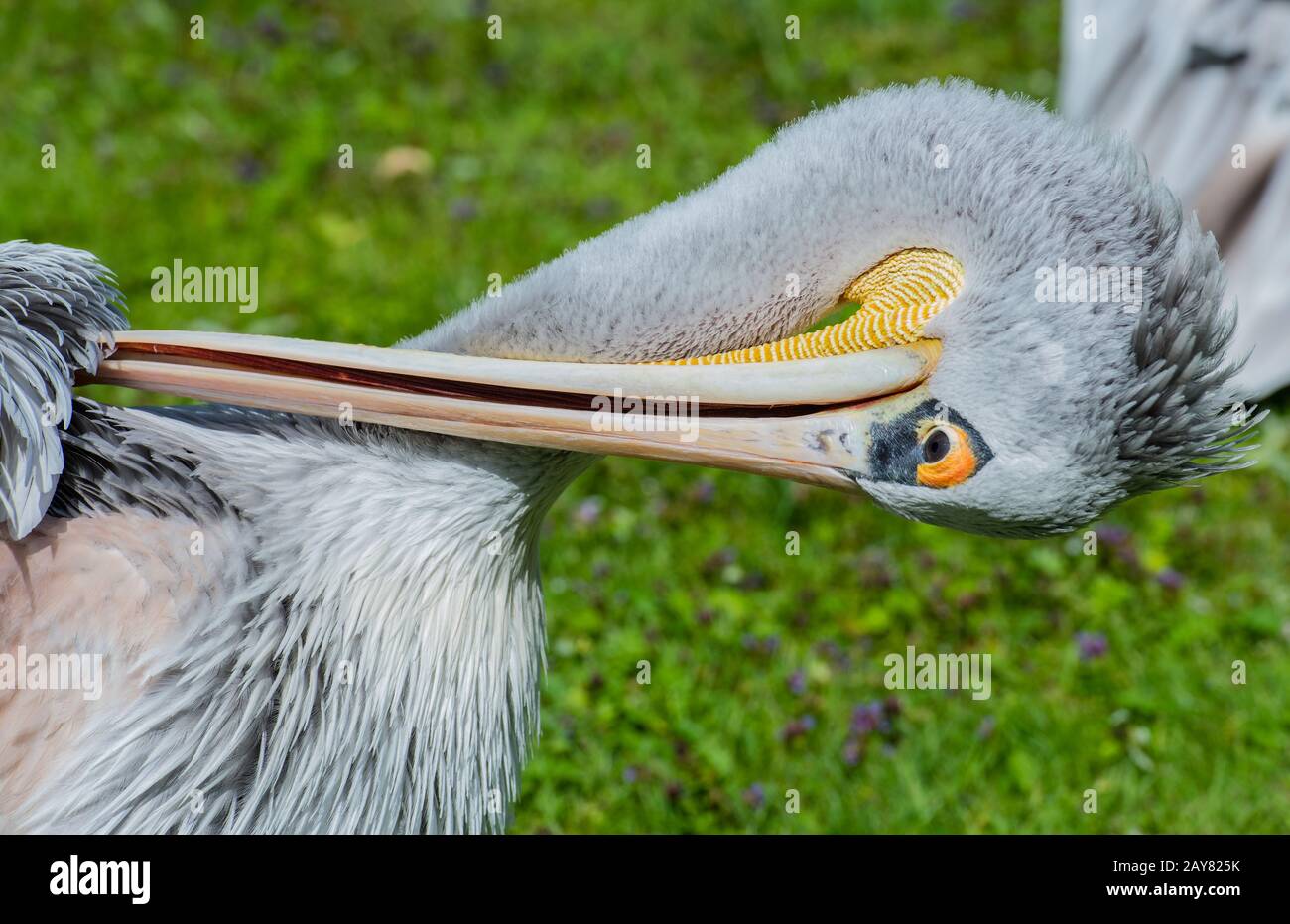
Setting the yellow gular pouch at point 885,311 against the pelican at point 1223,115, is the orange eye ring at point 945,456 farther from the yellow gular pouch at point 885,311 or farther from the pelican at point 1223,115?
the pelican at point 1223,115

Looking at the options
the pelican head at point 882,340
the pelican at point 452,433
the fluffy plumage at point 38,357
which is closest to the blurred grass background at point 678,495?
the pelican at point 452,433

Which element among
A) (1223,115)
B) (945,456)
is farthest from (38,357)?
(1223,115)

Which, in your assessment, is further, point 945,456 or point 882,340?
point 882,340

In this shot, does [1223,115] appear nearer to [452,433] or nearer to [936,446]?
[936,446]

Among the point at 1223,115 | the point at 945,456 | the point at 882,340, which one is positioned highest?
the point at 1223,115

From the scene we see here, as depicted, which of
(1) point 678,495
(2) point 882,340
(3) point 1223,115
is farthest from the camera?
(3) point 1223,115

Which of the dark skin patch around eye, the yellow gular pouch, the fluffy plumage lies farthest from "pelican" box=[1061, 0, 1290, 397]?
the fluffy plumage

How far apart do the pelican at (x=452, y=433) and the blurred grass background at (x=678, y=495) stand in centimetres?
148

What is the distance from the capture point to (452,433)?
294cm

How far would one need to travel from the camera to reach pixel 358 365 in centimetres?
295

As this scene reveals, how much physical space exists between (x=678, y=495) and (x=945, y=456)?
9.80 feet

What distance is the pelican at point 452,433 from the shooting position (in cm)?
273
